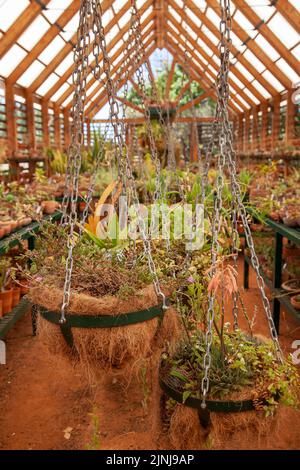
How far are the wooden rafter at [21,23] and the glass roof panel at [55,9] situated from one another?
27 centimetres

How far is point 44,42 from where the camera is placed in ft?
27.2

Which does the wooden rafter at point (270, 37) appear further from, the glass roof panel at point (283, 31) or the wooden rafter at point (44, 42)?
the wooden rafter at point (44, 42)

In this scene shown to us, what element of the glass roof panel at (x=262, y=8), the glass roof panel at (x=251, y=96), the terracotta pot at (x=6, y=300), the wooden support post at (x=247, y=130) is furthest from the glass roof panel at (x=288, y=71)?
the terracotta pot at (x=6, y=300)

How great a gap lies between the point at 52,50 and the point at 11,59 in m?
1.36

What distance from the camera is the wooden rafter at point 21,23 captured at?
6895 mm

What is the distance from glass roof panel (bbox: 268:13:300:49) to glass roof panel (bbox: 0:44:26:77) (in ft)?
15.3

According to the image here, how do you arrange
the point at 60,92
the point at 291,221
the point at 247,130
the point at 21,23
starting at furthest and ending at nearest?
1. the point at 247,130
2. the point at 60,92
3. the point at 21,23
4. the point at 291,221

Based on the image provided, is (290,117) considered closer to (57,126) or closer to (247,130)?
(247,130)

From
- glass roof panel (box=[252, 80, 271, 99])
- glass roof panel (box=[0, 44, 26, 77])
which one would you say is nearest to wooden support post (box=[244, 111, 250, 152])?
glass roof panel (box=[252, 80, 271, 99])

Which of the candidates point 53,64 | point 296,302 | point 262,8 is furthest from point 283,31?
point 296,302

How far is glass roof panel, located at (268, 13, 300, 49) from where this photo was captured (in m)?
7.45

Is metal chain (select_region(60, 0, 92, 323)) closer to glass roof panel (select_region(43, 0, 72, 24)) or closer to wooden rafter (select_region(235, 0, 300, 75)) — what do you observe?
glass roof panel (select_region(43, 0, 72, 24))

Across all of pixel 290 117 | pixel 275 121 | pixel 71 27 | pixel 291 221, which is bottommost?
pixel 291 221

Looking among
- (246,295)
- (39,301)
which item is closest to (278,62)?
(246,295)
